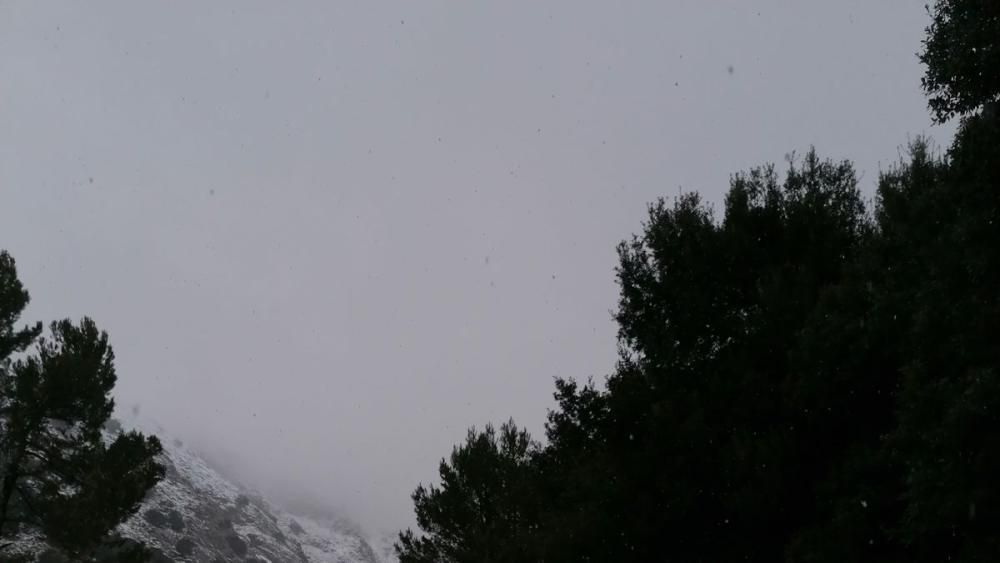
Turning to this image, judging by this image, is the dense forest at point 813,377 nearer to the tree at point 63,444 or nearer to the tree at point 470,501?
the tree at point 470,501

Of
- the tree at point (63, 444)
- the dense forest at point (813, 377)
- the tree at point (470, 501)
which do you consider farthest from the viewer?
the tree at point (470, 501)

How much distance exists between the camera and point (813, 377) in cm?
1148

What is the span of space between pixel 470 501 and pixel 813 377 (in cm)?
1663

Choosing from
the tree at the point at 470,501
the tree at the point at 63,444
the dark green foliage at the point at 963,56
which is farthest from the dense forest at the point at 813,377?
the tree at the point at 63,444

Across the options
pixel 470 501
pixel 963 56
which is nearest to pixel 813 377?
pixel 963 56

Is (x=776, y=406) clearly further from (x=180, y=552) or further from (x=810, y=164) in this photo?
(x=180, y=552)

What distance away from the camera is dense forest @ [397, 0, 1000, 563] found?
812 centimetres

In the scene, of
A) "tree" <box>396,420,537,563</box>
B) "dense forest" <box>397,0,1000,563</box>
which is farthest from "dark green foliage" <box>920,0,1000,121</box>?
"tree" <box>396,420,537,563</box>

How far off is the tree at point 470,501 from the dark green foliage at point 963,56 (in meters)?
17.4

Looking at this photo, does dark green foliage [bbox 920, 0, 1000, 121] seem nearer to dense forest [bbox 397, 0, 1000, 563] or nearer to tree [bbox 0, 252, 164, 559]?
dense forest [bbox 397, 0, 1000, 563]

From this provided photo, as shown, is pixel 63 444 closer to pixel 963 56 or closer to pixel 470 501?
pixel 470 501

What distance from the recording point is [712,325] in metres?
13.9

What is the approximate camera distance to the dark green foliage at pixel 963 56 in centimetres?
815

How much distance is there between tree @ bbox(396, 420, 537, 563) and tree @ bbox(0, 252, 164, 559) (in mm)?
9425
